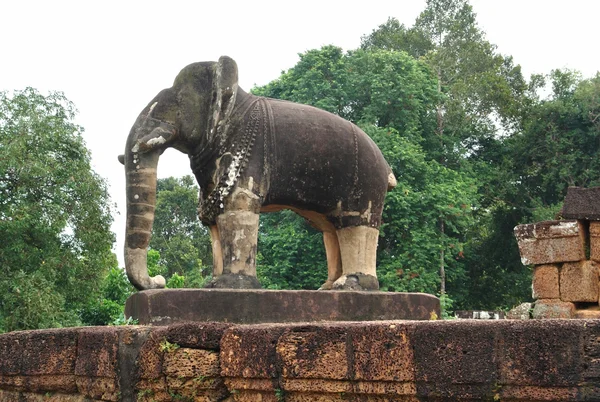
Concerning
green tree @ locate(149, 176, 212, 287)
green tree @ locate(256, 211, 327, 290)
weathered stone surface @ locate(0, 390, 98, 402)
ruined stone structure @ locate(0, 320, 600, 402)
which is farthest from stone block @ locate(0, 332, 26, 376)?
green tree @ locate(149, 176, 212, 287)

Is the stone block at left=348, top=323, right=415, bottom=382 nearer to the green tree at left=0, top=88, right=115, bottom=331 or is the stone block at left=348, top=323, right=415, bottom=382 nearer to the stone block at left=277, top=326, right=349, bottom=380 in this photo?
the stone block at left=277, top=326, right=349, bottom=380

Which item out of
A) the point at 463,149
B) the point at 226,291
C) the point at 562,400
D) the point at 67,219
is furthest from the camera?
the point at 463,149

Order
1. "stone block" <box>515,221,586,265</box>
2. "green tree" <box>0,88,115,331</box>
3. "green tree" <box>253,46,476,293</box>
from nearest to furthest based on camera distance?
"stone block" <box>515,221,586,265</box> < "green tree" <box>0,88,115,331</box> < "green tree" <box>253,46,476,293</box>

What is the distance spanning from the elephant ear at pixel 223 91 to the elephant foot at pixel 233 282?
1.05 m

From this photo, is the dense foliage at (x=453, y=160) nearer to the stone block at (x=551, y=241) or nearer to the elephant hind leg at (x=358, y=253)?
the stone block at (x=551, y=241)

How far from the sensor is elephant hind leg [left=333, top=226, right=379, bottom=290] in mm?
6473

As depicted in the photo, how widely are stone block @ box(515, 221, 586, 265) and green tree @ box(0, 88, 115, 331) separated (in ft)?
37.0

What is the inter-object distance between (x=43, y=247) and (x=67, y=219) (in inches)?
34.9

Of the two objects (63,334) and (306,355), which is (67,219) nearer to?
(63,334)

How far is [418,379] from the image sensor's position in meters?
3.69

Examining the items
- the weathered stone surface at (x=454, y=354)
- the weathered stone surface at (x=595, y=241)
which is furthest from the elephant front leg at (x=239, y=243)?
the weathered stone surface at (x=595, y=241)

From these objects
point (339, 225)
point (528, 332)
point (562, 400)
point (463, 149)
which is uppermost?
point (463, 149)

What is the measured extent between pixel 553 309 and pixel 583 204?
145cm

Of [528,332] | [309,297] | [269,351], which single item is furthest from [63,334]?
[528,332]
